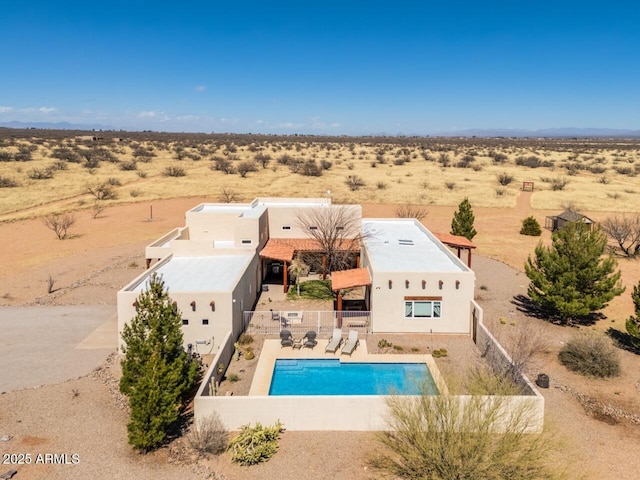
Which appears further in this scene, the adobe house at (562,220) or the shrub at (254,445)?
the adobe house at (562,220)

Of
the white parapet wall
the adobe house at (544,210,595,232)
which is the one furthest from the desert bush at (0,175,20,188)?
the adobe house at (544,210,595,232)

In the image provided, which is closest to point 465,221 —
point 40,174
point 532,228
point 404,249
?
point 532,228

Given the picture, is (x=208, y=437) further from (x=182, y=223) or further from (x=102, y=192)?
(x=102, y=192)

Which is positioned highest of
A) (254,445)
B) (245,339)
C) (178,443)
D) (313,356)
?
(245,339)

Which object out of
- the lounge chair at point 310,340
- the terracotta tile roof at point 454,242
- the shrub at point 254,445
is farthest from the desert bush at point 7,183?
the shrub at point 254,445

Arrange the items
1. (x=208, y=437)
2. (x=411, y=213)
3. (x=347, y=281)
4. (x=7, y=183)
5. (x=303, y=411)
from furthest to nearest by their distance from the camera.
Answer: (x=7, y=183) < (x=411, y=213) < (x=347, y=281) < (x=303, y=411) < (x=208, y=437)

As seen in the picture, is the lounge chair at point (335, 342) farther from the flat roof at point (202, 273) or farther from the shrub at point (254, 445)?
the shrub at point (254, 445)

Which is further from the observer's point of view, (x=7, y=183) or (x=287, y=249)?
(x=7, y=183)
